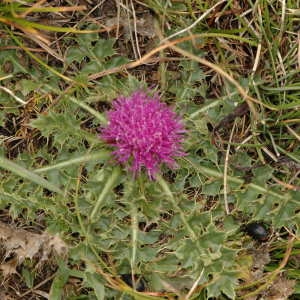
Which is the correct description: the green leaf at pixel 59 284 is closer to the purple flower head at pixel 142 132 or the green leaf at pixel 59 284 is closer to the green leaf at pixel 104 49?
the purple flower head at pixel 142 132

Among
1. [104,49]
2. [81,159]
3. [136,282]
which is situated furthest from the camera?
[136,282]

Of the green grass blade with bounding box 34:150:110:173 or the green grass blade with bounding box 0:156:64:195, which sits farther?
the green grass blade with bounding box 34:150:110:173

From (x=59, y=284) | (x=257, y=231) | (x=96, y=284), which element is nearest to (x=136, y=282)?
(x=96, y=284)

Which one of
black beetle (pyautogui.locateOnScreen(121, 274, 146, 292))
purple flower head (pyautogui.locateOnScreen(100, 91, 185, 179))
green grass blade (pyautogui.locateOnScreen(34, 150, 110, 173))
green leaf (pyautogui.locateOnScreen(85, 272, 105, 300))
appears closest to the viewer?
purple flower head (pyautogui.locateOnScreen(100, 91, 185, 179))

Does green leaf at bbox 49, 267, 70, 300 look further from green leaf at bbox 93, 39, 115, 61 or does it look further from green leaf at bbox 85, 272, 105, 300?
green leaf at bbox 93, 39, 115, 61

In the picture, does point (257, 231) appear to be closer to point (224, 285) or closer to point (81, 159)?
point (224, 285)

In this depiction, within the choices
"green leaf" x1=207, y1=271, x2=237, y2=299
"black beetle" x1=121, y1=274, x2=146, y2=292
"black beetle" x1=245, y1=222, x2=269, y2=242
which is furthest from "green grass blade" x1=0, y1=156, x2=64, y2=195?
"black beetle" x1=245, y1=222, x2=269, y2=242

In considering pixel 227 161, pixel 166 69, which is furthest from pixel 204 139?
pixel 166 69
